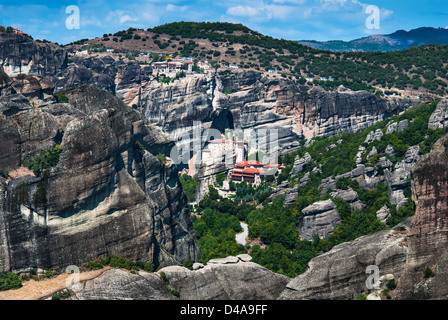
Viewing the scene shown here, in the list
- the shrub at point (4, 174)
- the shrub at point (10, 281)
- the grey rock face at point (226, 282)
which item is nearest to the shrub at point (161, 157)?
the grey rock face at point (226, 282)

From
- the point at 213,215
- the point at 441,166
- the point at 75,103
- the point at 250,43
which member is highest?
the point at 250,43

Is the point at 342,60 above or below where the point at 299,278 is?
above

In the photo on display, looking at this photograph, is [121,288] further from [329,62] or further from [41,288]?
[329,62]

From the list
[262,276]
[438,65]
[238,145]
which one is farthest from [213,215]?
[438,65]

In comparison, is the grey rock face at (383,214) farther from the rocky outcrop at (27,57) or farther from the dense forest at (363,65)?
the rocky outcrop at (27,57)

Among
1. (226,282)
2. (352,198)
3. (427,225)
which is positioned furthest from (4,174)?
(352,198)

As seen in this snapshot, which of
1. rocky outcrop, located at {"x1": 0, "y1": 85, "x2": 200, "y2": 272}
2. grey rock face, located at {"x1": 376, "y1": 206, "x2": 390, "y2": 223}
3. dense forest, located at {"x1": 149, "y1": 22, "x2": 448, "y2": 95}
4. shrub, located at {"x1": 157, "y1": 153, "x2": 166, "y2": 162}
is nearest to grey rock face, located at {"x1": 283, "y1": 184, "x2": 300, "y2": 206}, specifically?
grey rock face, located at {"x1": 376, "y1": 206, "x2": 390, "y2": 223}

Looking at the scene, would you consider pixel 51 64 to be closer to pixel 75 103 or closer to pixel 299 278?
pixel 75 103
